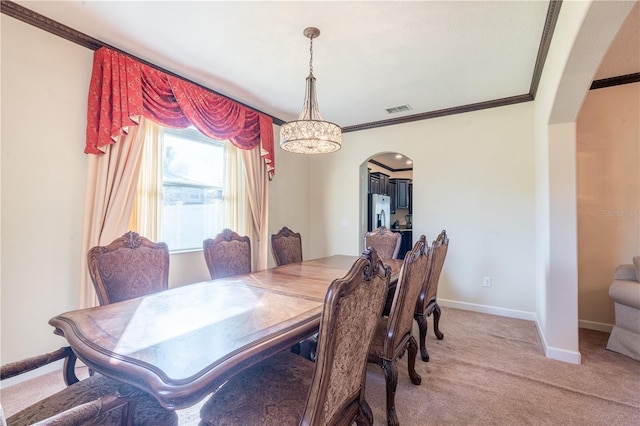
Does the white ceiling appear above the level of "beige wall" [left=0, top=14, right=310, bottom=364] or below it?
above

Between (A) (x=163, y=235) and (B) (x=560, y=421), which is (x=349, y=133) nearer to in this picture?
(A) (x=163, y=235)

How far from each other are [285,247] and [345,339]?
2242 mm

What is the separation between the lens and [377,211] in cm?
533

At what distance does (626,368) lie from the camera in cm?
231

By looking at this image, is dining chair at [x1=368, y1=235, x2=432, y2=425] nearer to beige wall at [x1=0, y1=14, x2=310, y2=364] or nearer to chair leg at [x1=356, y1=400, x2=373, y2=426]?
chair leg at [x1=356, y1=400, x2=373, y2=426]

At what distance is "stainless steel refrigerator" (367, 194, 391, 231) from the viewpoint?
16.9 ft

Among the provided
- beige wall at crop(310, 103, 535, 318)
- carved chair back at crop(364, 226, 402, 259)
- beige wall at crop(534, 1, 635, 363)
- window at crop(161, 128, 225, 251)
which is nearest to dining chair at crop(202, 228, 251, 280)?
window at crop(161, 128, 225, 251)

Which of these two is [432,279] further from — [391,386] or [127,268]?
[127,268]

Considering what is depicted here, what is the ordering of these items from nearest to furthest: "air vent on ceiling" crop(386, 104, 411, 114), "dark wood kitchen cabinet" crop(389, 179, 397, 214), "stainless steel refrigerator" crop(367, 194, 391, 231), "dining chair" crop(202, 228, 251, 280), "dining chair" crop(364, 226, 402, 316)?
"dining chair" crop(202, 228, 251, 280) → "dining chair" crop(364, 226, 402, 316) → "air vent on ceiling" crop(386, 104, 411, 114) → "stainless steel refrigerator" crop(367, 194, 391, 231) → "dark wood kitchen cabinet" crop(389, 179, 397, 214)

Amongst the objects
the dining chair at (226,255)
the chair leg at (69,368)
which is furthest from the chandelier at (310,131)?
the chair leg at (69,368)

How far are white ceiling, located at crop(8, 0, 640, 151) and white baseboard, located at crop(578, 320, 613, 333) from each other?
2.57 m

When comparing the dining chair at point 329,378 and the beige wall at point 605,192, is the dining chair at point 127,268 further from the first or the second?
the beige wall at point 605,192

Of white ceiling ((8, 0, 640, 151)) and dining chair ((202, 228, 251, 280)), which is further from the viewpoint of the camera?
dining chair ((202, 228, 251, 280))

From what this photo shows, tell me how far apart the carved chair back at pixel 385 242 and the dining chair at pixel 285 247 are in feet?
2.95
